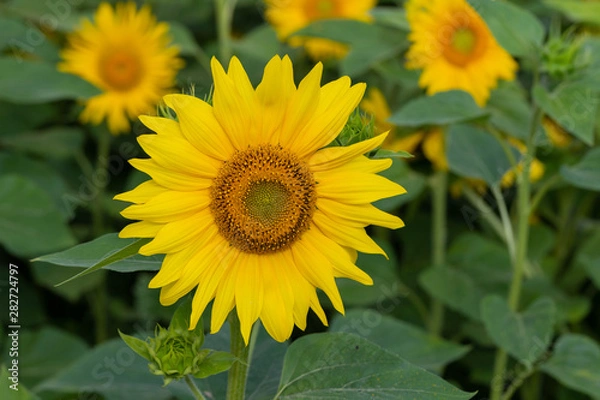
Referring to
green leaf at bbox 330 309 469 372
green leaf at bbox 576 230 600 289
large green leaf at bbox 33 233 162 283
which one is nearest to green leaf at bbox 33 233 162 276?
large green leaf at bbox 33 233 162 283

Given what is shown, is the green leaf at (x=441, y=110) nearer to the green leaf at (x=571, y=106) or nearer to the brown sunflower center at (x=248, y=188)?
the green leaf at (x=571, y=106)

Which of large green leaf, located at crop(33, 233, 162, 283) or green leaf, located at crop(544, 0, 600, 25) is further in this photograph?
green leaf, located at crop(544, 0, 600, 25)

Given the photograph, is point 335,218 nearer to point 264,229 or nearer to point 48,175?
point 264,229

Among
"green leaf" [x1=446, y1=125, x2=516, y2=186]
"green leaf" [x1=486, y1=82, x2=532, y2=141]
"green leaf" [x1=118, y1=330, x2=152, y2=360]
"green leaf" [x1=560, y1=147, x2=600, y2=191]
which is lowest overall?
"green leaf" [x1=118, y1=330, x2=152, y2=360]

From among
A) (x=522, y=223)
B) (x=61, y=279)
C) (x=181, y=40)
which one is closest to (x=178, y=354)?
(x=522, y=223)

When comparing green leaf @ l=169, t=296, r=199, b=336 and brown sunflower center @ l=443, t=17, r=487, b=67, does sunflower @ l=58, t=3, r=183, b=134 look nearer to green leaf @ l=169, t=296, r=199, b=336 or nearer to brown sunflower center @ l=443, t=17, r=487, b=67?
brown sunflower center @ l=443, t=17, r=487, b=67

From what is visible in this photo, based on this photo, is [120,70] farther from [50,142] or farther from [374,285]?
[374,285]

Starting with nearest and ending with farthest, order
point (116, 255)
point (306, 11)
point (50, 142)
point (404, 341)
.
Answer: point (116, 255)
point (404, 341)
point (50, 142)
point (306, 11)
